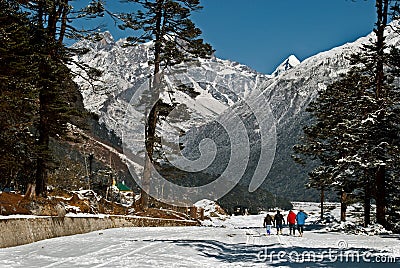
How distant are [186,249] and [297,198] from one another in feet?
559

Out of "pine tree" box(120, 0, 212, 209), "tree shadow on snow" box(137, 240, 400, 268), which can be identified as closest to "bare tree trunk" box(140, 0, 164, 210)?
"pine tree" box(120, 0, 212, 209)

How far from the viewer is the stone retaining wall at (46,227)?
12914mm

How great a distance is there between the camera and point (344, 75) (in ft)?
121

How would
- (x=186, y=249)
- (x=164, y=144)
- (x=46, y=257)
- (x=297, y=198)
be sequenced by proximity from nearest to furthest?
1. (x=46, y=257)
2. (x=186, y=249)
3. (x=164, y=144)
4. (x=297, y=198)

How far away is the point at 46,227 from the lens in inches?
600

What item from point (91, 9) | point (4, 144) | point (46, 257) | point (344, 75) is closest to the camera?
point (46, 257)

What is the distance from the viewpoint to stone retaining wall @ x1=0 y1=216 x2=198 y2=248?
12.9 metres

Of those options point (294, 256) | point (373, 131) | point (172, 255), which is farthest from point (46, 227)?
point (373, 131)

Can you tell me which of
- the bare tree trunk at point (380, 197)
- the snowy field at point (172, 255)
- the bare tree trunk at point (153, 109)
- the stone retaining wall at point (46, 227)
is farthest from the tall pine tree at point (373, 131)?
the stone retaining wall at point (46, 227)

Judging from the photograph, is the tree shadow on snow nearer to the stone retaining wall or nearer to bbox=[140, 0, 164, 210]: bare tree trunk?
the stone retaining wall

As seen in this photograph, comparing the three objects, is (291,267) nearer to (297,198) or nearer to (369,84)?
(369,84)

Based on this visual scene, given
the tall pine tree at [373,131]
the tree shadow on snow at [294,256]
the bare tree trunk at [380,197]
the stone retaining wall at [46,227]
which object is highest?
the tall pine tree at [373,131]

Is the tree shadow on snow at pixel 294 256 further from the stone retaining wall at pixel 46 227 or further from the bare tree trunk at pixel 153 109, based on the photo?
the bare tree trunk at pixel 153 109

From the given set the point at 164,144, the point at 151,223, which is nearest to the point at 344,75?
the point at 164,144
